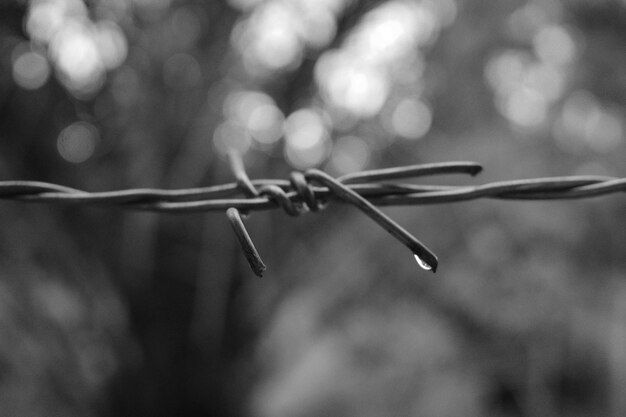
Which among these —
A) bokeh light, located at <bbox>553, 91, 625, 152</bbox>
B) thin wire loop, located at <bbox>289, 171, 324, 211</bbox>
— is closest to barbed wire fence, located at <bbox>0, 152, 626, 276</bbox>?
thin wire loop, located at <bbox>289, 171, 324, 211</bbox>

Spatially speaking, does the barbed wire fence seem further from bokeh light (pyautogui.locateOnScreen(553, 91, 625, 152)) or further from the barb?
bokeh light (pyautogui.locateOnScreen(553, 91, 625, 152))

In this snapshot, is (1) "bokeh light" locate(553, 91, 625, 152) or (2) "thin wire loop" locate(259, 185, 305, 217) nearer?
(2) "thin wire loop" locate(259, 185, 305, 217)

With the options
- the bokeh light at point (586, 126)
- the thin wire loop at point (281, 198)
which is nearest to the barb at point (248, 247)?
the thin wire loop at point (281, 198)

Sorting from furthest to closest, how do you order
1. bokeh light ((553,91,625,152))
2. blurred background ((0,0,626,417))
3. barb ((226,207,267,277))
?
bokeh light ((553,91,625,152)) → blurred background ((0,0,626,417)) → barb ((226,207,267,277))

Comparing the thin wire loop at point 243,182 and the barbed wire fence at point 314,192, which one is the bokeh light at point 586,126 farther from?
the thin wire loop at point 243,182

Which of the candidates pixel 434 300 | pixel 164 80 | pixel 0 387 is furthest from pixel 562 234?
pixel 0 387

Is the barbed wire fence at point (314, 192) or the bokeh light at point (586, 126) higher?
the bokeh light at point (586, 126)
